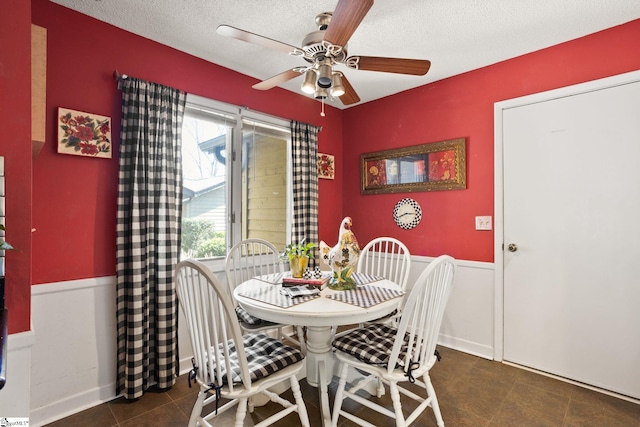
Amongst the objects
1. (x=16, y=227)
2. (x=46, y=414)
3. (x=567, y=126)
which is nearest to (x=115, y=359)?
(x=46, y=414)

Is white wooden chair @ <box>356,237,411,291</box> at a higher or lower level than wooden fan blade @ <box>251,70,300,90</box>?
lower

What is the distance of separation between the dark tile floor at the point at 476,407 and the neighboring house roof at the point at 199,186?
1358 mm

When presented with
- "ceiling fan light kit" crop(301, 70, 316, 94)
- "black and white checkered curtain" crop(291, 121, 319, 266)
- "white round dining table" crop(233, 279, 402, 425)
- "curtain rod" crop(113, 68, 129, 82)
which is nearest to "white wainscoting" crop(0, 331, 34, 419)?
"white round dining table" crop(233, 279, 402, 425)

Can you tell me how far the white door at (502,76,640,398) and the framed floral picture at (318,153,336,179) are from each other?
1708mm

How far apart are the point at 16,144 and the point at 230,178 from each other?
1.54 m

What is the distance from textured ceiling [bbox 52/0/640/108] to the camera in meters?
1.85

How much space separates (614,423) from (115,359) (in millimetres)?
3014

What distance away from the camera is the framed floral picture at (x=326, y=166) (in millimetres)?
3459

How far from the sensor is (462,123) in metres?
2.78

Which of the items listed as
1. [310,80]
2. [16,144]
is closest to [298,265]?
[310,80]

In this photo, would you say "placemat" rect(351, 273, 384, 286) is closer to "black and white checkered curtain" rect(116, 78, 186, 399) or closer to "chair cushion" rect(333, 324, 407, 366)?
"chair cushion" rect(333, 324, 407, 366)

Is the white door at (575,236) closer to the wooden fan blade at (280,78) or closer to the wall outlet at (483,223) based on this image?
the wall outlet at (483,223)

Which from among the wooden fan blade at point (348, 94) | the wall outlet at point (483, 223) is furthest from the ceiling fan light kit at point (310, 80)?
the wall outlet at point (483, 223)

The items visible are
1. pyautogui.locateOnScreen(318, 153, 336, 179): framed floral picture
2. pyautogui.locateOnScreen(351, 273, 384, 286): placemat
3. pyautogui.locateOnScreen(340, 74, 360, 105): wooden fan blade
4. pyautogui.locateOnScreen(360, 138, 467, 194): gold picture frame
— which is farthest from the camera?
pyautogui.locateOnScreen(318, 153, 336, 179): framed floral picture
